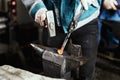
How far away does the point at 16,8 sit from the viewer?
2668mm

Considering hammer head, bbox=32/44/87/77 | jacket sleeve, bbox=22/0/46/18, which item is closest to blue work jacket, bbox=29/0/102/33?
jacket sleeve, bbox=22/0/46/18

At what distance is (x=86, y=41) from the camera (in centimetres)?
133

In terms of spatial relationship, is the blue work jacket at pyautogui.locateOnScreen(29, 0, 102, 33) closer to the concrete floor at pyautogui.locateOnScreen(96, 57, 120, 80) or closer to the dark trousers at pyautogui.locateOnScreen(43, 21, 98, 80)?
the dark trousers at pyautogui.locateOnScreen(43, 21, 98, 80)

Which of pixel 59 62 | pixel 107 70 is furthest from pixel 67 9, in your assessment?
pixel 107 70

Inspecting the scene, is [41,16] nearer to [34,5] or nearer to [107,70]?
[34,5]

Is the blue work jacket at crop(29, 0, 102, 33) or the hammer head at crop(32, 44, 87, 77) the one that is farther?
the blue work jacket at crop(29, 0, 102, 33)

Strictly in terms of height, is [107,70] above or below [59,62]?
below

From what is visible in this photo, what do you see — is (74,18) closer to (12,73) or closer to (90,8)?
(90,8)

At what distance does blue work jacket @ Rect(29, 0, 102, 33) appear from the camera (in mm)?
1214

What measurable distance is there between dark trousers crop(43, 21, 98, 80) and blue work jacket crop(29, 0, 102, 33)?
2.0 inches

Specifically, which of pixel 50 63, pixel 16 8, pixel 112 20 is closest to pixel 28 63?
pixel 16 8

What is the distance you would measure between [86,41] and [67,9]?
0.21 metres

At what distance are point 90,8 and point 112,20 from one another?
1234 mm

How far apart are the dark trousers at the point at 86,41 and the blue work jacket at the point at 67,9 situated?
0.05m
